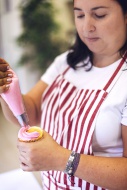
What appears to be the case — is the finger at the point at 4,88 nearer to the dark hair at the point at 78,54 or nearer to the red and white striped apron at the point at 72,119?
the red and white striped apron at the point at 72,119

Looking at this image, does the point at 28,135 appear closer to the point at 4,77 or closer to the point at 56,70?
the point at 4,77

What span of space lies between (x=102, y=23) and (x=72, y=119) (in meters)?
0.36

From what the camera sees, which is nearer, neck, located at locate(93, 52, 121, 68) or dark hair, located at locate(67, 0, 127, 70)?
neck, located at locate(93, 52, 121, 68)

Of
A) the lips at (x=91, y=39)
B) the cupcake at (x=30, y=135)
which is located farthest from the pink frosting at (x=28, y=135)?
the lips at (x=91, y=39)

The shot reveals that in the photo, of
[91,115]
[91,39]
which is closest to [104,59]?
[91,39]

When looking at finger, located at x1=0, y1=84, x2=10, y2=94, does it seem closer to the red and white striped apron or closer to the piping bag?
the piping bag

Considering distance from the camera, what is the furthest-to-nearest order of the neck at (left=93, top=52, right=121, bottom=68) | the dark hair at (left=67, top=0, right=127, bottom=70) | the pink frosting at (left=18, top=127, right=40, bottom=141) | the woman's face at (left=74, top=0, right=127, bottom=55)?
the dark hair at (left=67, top=0, right=127, bottom=70) < the neck at (left=93, top=52, right=121, bottom=68) < the woman's face at (left=74, top=0, right=127, bottom=55) < the pink frosting at (left=18, top=127, right=40, bottom=141)

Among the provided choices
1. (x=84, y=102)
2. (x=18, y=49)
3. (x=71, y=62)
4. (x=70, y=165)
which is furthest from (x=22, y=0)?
(x=70, y=165)

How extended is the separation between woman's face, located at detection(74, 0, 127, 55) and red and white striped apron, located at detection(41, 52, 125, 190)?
0.30 feet

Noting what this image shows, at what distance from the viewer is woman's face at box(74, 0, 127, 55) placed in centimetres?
86

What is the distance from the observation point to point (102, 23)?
34.8 inches

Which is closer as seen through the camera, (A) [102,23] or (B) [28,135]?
(B) [28,135]

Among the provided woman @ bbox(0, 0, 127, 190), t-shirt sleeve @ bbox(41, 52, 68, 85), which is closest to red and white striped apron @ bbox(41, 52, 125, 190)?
woman @ bbox(0, 0, 127, 190)

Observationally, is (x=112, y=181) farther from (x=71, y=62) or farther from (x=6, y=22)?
(x=6, y=22)
